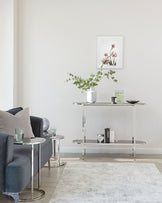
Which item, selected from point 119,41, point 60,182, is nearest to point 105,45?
point 119,41

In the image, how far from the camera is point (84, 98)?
586cm

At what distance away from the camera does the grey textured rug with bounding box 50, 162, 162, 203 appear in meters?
3.44

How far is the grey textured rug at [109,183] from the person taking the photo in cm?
344

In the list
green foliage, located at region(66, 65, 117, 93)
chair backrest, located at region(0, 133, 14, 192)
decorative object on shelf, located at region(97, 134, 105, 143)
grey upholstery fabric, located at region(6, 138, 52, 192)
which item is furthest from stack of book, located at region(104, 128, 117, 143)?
chair backrest, located at region(0, 133, 14, 192)

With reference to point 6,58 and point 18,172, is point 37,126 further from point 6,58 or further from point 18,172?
point 6,58

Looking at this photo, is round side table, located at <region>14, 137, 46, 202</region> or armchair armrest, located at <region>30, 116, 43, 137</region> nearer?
round side table, located at <region>14, 137, 46, 202</region>

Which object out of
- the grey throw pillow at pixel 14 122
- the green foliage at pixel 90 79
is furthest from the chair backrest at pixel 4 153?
the green foliage at pixel 90 79

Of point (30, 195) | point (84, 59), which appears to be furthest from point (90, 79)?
point (30, 195)

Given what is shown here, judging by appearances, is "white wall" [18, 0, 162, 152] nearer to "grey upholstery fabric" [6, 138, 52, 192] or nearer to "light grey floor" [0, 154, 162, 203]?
"light grey floor" [0, 154, 162, 203]

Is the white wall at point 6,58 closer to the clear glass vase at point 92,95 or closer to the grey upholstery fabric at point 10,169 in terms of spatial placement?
the clear glass vase at point 92,95

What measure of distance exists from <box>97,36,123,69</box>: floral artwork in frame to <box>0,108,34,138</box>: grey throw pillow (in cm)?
200

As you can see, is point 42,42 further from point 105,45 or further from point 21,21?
point 105,45

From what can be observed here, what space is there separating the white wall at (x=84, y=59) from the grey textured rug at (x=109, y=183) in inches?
39.5

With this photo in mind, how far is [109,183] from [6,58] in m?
2.81
